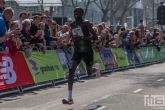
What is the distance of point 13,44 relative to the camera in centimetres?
1237

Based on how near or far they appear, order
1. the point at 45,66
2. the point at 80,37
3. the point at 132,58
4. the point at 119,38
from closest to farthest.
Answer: the point at 80,37 < the point at 45,66 < the point at 119,38 < the point at 132,58

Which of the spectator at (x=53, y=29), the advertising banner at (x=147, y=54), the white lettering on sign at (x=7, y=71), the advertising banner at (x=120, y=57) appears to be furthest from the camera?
the advertising banner at (x=147, y=54)

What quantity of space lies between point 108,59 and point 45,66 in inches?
236

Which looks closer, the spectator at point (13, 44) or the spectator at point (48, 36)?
the spectator at point (13, 44)

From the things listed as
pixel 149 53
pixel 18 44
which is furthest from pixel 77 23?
pixel 149 53

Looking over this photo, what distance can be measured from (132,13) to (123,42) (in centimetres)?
6448

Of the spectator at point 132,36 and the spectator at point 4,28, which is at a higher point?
→ the spectator at point 4,28

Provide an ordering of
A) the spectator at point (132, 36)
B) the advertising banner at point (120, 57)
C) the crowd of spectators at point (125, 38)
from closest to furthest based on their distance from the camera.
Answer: the crowd of spectators at point (125, 38)
the advertising banner at point (120, 57)
the spectator at point (132, 36)

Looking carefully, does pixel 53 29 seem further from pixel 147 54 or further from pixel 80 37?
pixel 147 54

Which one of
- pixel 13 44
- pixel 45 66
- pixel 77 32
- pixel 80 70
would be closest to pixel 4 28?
pixel 13 44

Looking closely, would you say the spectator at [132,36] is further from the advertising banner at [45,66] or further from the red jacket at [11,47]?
the red jacket at [11,47]

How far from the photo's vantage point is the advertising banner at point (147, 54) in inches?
956

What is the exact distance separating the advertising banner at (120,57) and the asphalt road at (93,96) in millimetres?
5335

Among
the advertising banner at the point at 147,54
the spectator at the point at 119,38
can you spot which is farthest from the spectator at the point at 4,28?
the advertising banner at the point at 147,54
